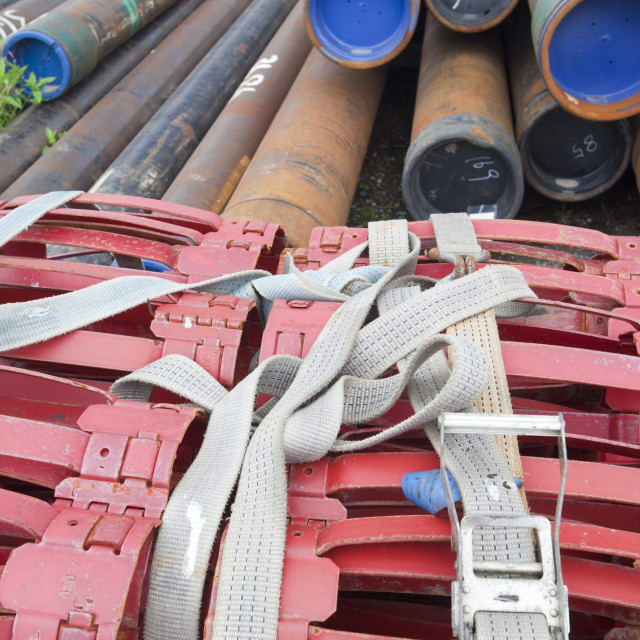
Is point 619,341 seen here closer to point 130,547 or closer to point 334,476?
point 334,476

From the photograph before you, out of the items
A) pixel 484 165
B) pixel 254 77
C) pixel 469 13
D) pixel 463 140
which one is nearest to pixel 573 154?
pixel 484 165

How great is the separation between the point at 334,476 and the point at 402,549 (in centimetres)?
15

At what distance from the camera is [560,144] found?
2.99 m

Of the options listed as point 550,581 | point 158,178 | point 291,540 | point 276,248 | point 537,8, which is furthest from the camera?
point 158,178

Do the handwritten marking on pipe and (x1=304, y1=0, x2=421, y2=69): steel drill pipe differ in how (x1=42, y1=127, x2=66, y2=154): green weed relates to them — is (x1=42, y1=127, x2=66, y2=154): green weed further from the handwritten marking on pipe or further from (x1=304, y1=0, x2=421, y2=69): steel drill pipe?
(x1=304, y1=0, x2=421, y2=69): steel drill pipe

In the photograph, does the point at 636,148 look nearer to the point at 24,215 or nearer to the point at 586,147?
the point at 586,147

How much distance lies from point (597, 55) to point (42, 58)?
272cm

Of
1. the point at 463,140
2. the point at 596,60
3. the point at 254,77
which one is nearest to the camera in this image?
the point at 596,60

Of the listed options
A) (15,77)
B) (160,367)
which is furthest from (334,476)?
(15,77)

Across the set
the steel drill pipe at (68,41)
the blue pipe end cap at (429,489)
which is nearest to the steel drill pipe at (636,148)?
the blue pipe end cap at (429,489)

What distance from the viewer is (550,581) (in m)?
0.81

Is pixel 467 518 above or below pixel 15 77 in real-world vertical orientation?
below

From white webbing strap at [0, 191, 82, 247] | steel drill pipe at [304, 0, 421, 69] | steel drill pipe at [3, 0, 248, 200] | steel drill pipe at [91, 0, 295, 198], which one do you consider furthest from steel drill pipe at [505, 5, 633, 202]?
white webbing strap at [0, 191, 82, 247]

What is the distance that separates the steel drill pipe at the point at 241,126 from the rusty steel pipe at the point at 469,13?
0.99 metres
